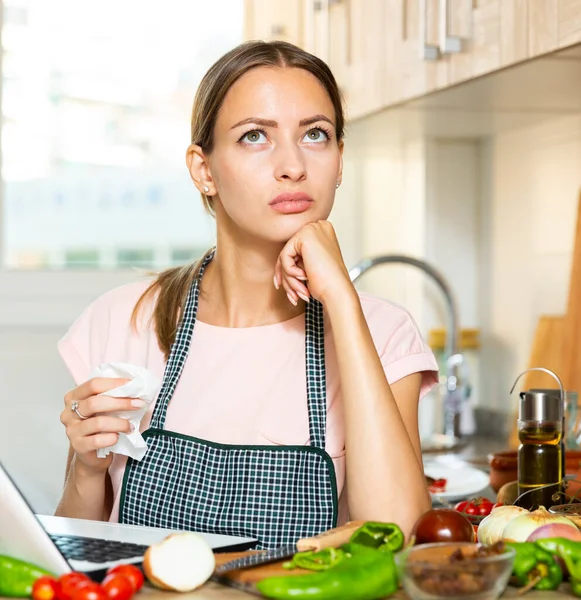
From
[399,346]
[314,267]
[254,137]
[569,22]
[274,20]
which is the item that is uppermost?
[274,20]

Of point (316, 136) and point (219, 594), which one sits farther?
point (316, 136)

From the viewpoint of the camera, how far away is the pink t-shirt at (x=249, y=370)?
5.32 ft

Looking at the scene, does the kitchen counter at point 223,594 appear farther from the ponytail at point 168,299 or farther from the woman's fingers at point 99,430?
the ponytail at point 168,299

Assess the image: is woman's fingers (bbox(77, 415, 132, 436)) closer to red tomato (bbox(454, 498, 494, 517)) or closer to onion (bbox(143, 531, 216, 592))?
onion (bbox(143, 531, 216, 592))

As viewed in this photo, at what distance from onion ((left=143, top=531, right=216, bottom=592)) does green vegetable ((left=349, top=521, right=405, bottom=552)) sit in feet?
0.57

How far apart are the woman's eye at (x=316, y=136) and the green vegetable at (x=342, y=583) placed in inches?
30.4

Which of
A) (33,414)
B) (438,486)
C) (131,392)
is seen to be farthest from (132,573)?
(33,414)

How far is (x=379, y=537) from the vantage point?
3.79 feet

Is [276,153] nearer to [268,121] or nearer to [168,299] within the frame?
[268,121]

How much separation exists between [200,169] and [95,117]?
5.30ft

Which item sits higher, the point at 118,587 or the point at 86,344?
the point at 86,344

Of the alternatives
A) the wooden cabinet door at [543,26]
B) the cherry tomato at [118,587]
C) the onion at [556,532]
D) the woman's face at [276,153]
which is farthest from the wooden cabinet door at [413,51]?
the cherry tomato at [118,587]

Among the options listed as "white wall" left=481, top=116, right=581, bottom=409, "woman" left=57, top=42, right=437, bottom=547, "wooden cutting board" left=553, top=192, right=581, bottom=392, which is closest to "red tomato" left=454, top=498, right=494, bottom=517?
"woman" left=57, top=42, right=437, bottom=547

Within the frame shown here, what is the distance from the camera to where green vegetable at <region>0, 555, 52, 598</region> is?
3.40 feet
